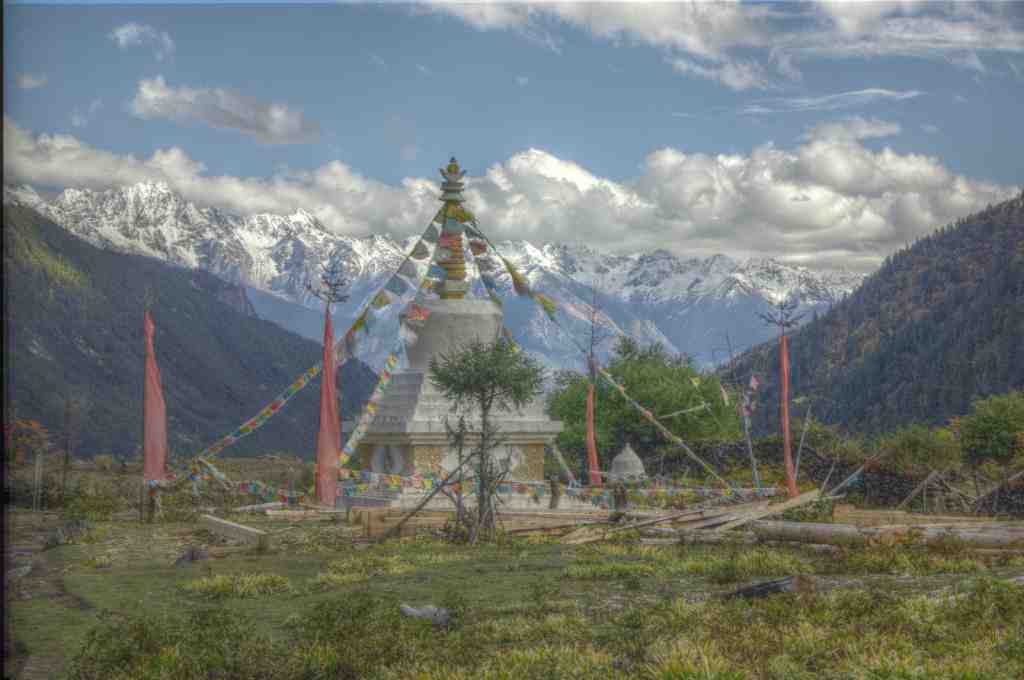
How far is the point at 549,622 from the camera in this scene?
12.1m

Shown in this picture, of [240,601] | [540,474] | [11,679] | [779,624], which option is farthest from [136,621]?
[540,474]

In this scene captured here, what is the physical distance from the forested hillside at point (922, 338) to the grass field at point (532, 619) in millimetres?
73490

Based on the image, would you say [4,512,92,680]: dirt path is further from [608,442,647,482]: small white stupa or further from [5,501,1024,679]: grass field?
[608,442,647,482]: small white stupa

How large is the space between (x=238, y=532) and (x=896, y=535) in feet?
40.4

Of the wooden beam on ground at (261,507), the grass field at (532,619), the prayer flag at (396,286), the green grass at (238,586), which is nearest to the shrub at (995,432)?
the prayer flag at (396,286)

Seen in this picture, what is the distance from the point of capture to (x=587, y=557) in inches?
736

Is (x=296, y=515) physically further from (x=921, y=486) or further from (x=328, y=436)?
(x=921, y=486)

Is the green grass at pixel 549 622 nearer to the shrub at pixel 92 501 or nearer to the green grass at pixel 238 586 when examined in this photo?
the green grass at pixel 238 586

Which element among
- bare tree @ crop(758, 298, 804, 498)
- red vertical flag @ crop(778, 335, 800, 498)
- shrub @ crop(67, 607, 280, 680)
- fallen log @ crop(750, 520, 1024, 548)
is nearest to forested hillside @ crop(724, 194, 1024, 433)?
bare tree @ crop(758, 298, 804, 498)

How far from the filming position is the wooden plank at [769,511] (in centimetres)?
2222

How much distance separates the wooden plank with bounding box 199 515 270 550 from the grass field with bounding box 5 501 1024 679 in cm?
199

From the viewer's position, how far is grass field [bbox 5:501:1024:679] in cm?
1010

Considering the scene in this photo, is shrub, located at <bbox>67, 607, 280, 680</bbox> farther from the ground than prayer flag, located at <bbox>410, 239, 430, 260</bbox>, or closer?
closer

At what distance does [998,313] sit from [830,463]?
103m
